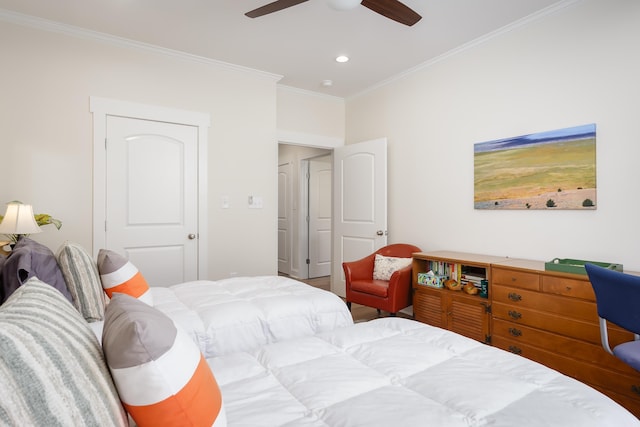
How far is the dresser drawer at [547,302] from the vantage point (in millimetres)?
2260

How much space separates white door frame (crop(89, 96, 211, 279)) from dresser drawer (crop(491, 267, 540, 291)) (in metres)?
2.68

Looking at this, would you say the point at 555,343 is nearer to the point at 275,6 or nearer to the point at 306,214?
the point at 275,6

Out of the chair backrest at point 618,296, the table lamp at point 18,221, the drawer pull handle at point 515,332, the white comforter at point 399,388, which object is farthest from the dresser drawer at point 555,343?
the table lamp at point 18,221

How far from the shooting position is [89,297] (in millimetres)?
1741

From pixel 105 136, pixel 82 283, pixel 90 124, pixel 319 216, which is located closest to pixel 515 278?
pixel 82 283

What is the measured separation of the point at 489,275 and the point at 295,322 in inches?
64.4

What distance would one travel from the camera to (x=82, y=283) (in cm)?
174

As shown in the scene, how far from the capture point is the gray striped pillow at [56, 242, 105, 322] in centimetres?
172

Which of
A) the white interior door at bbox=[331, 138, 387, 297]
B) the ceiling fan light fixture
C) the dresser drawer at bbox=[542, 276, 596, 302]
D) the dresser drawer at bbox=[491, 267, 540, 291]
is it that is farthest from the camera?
the white interior door at bbox=[331, 138, 387, 297]

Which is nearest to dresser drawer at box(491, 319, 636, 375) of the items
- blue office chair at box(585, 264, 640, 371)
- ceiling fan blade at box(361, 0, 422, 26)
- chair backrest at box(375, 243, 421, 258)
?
blue office chair at box(585, 264, 640, 371)

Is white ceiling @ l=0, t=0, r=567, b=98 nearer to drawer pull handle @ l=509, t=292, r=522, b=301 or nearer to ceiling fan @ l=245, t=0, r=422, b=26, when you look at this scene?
ceiling fan @ l=245, t=0, r=422, b=26

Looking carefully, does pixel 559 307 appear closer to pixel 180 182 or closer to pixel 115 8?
pixel 180 182

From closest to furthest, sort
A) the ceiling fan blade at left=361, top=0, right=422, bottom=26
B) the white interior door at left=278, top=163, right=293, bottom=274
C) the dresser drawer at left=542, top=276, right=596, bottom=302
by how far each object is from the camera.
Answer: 1. the ceiling fan blade at left=361, top=0, right=422, bottom=26
2. the dresser drawer at left=542, top=276, right=596, bottom=302
3. the white interior door at left=278, top=163, right=293, bottom=274

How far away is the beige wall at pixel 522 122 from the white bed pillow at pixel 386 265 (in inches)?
14.5
